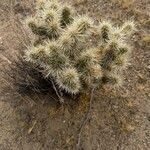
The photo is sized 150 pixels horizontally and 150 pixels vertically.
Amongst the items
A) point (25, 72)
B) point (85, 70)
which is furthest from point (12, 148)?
point (85, 70)

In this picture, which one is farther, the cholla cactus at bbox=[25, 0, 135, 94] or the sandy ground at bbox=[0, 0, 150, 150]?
the sandy ground at bbox=[0, 0, 150, 150]

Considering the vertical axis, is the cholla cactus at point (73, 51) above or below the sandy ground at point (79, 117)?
above

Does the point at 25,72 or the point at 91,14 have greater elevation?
the point at 25,72

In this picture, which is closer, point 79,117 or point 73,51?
point 73,51

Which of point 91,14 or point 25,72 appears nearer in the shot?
point 25,72

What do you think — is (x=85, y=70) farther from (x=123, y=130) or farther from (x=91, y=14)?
(x=91, y=14)

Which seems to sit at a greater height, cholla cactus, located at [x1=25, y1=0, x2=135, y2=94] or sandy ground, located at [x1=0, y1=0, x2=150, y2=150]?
cholla cactus, located at [x1=25, y1=0, x2=135, y2=94]

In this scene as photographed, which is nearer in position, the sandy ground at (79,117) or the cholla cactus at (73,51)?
the cholla cactus at (73,51)

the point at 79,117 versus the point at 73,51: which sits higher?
the point at 73,51
